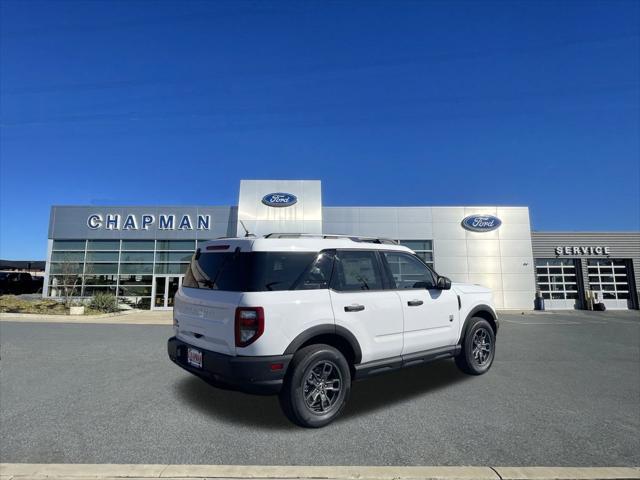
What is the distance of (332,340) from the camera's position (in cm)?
377

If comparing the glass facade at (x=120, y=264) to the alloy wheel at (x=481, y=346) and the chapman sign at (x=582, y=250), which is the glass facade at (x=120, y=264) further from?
the chapman sign at (x=582, y=250)

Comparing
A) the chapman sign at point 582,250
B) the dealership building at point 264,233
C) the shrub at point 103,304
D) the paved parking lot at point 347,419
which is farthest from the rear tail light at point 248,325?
the chapman sign at point 582,250

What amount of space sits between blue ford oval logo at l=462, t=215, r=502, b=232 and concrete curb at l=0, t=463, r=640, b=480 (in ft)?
70.3

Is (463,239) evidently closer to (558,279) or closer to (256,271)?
(558,279)

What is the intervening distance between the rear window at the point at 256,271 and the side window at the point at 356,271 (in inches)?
14.5

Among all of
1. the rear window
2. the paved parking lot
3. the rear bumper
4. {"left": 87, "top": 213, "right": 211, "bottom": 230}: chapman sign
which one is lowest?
the paved parking lot

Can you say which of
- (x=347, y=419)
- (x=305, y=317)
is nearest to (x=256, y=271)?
(x=305, y=317)

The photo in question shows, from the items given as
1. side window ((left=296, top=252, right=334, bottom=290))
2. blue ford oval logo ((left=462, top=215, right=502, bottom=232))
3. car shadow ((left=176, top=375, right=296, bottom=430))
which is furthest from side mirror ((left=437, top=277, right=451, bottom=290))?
blue ford oval logo ((left=462, top=215, right=502, bottom=232))

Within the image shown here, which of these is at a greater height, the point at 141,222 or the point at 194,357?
the point at 141,222

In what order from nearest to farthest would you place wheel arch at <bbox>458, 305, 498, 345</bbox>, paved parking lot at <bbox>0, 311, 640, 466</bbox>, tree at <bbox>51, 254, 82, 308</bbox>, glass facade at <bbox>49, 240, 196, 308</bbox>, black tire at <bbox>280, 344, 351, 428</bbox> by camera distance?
paved parking lot at <bbox>0, 311, 640, 466</bbox>, black tire at <bbox>280, 344, 351, 428</bbox>, wheel arch at <bbox>458, 305, 498, 345</bbox>, tree at <bbox>51, 254, 82, 308</bbox>, glass facade at <bbox>49, 240, 196, 308</bbox>

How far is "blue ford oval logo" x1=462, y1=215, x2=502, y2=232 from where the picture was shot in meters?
22.4

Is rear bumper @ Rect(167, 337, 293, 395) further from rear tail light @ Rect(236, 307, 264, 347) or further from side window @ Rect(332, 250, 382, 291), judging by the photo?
side window @ Rect(332, 250, 382, 291)

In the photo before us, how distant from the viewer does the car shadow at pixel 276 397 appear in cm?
363

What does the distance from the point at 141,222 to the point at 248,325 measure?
2131 cm
